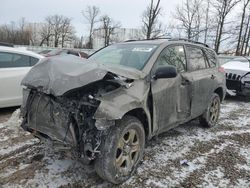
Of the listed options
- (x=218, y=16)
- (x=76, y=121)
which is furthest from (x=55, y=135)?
(x=218, y=16)

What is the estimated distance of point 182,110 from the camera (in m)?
4.90

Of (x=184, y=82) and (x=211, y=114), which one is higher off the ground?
(x=184, y=82)

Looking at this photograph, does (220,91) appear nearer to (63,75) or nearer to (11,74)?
(63,75)

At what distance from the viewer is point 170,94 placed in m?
4.49

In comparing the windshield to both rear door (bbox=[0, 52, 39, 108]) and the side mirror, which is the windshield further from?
rear door (bbox=[0, 52, 39, 108])

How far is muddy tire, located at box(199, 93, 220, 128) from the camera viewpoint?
6175mm

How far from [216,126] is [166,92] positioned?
274cm

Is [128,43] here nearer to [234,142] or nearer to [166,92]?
[166,92]

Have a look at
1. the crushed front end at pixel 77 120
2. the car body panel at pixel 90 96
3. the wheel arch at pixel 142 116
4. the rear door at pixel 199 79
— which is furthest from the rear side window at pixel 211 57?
the crushed front end at pixel 77 120

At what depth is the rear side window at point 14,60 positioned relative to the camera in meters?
6.62

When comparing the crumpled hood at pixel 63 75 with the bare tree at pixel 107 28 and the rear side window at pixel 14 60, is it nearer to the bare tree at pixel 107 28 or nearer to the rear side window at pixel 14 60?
the rear side window at pixel 14 60

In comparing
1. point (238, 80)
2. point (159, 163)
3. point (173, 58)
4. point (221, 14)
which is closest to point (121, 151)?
point (159, 163)

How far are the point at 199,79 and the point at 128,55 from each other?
61.0 inches

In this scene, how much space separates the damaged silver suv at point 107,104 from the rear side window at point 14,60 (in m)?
3.02
